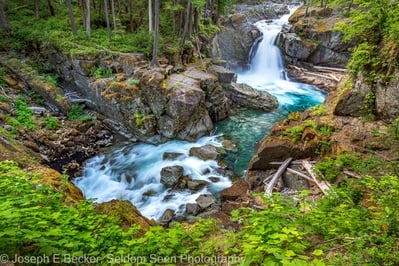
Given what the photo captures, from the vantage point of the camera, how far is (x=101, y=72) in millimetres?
15656

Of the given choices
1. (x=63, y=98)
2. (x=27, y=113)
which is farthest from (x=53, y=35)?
(x=27, y=113)

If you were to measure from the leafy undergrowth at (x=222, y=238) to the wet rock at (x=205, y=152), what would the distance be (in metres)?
7.55

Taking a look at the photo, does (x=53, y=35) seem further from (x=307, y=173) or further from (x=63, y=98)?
(x=307, y=173)

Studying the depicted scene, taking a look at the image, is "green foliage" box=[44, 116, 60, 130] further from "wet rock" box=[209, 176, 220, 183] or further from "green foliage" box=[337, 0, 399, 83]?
"green foliage" box=[337, 0, 399, 83]

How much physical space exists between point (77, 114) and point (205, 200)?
9772mm

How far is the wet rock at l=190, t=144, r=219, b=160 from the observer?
12.0 m

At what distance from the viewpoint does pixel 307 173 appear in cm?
701

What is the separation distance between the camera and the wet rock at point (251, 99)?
17.3 meters

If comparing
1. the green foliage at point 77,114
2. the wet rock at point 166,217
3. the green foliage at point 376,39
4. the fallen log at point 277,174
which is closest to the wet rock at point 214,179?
the wet rock at point 166,217

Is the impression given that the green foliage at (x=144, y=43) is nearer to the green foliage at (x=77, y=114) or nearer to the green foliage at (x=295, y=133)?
the green foliage at (x=77, y=114)

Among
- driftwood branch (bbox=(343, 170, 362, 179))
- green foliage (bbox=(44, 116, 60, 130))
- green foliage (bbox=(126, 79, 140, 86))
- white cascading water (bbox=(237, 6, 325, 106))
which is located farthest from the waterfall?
green foliage (bbox=(44, 116, 60, 130))

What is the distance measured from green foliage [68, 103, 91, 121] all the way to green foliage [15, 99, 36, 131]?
192 cm

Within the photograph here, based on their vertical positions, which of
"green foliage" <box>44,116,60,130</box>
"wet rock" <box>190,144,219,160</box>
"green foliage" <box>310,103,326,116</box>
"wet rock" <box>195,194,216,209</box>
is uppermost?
"green foliage" <box>310,103,326,116</box>

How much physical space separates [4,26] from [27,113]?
10001 mm
